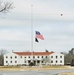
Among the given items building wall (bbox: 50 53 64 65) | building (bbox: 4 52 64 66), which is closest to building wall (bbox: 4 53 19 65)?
building (bbox: 4 52 64 66)

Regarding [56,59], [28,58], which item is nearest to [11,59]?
[28,58]

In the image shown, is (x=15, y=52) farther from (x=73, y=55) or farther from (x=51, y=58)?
(x=73, y=55)

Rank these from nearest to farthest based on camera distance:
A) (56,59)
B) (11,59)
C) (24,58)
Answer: (11,59) < (24,58) < (56,59)

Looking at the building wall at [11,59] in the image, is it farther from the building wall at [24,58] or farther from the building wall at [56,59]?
the building wall at [56,59]

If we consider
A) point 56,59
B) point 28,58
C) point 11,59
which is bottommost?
point 56,59

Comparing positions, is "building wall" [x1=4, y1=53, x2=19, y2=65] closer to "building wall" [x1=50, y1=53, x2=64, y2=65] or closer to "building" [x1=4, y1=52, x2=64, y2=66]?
"building" [x1=4, y1=52, x2=64, y2=66]

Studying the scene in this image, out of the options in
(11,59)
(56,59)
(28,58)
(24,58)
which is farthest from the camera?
(56,59)

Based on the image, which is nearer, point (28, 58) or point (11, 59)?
point (11, 59)

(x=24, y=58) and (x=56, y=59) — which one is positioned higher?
(x=24, y=58)

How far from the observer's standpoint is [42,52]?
158250 millimetres

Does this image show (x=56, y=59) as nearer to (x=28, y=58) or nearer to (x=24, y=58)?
(x=28, y=58)

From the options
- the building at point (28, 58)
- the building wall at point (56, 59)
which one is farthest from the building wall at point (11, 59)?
the building wall at point (56, 59)

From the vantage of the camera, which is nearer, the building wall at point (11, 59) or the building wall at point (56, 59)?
the building wall at point (11, 59)

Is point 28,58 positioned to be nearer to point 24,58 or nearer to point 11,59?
point 24,58
